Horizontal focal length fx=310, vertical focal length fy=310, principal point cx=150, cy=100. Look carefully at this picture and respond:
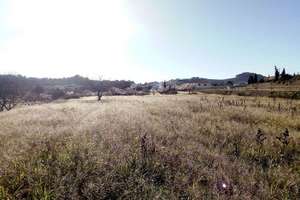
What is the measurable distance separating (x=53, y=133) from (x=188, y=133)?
463 cm

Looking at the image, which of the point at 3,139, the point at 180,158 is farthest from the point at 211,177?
the point at 3,139

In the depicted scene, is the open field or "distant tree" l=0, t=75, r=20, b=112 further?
"distant tree" l=0, t=75, r=20, b=112

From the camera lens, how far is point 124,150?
7746 mm

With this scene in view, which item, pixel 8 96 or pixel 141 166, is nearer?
pixel 141 166

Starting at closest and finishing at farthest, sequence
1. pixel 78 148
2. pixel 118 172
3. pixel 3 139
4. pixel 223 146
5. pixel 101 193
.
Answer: pixel 101 193
pixel 118 172
pixel 78 148
pixel 3 139
pixel 223 146

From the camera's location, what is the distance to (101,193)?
553 cm

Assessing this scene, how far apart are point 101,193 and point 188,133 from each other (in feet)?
19.9

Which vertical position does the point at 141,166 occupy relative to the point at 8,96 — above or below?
above

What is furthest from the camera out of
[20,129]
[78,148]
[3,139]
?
[20,129]

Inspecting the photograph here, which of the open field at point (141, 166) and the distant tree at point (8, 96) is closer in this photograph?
the open field at point (141, 166)

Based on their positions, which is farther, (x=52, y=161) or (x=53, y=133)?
(x=53, y=133)

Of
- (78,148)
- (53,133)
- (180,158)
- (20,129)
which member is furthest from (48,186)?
(20,129)

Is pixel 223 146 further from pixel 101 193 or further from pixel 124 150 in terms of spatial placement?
pixel 101 193

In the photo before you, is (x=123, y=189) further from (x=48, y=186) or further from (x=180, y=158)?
(x=180, y=158)
